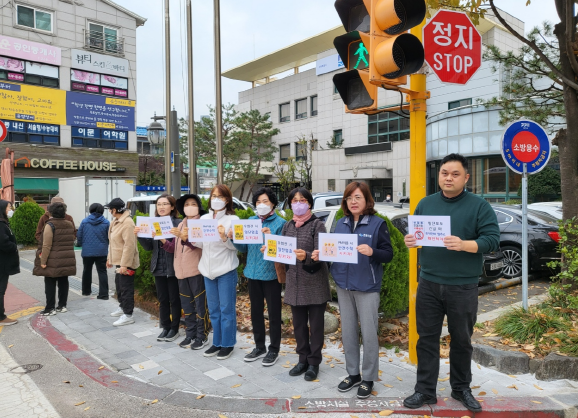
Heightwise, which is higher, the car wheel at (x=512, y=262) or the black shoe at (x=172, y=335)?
the car wheel at (x=512, y=262)

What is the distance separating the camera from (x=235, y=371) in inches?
194

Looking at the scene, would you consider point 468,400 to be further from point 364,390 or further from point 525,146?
point 525,146

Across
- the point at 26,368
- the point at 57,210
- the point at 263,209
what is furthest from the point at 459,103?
the point at 26,368

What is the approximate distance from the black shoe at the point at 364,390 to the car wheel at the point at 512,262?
6.89 meters

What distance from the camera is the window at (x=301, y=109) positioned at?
148 feet

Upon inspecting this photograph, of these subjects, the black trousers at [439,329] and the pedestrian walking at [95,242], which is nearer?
the black trousers at [439,329]

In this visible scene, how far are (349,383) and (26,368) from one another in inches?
148

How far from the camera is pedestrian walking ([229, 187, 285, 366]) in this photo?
5035 mm

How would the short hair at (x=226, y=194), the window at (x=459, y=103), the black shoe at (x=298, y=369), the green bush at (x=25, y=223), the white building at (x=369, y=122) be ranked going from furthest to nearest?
1. the window at (x=459, y=103)
2. the white building at (x=369, y=122)
3. the green bush at (x=25, y=223)
4. the short hair at (x=226, y=194)
5. the black shoe at (x=298, y=369)

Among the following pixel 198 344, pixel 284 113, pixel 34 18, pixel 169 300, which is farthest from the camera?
pixel 284 113

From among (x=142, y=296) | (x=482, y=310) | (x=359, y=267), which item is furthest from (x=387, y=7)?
(x=142, y=296)

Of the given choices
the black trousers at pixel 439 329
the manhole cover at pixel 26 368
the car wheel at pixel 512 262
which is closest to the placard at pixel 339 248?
the black trousers at pixel 439 329

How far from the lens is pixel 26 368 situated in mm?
5258

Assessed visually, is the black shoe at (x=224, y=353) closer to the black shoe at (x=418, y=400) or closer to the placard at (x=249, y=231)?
the placard at (x=249, y=231)
